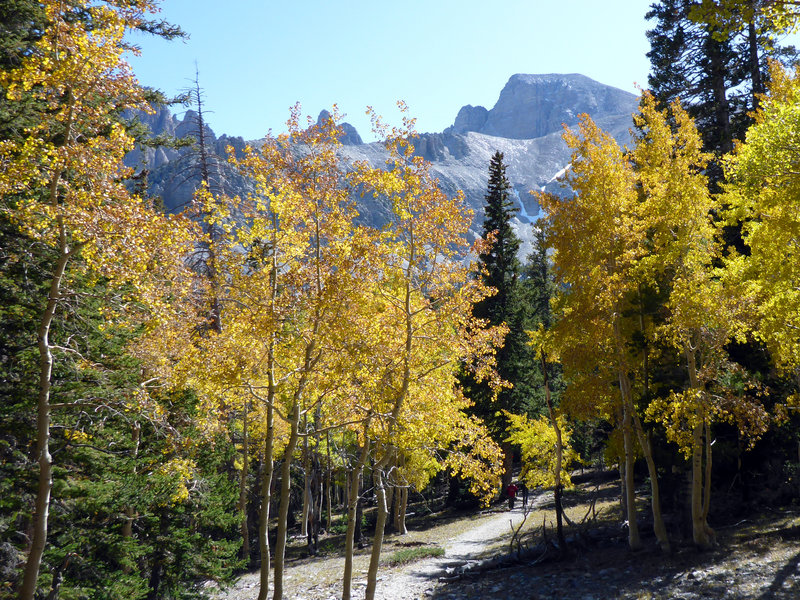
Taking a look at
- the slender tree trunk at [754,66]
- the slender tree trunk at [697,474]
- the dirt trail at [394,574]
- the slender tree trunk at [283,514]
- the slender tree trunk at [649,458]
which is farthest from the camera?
the slender tree trunk at [754,66]

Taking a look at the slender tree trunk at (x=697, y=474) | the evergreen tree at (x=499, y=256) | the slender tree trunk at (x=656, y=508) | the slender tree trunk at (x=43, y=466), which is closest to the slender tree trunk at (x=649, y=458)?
the slender tree trunk at (x=656, y=508)

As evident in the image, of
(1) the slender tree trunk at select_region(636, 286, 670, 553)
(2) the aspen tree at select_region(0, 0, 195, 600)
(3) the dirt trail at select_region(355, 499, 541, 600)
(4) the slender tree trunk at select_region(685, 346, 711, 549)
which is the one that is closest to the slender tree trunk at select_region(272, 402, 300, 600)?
(2) the aspen tree at select_region(0, 0, 195, 600)

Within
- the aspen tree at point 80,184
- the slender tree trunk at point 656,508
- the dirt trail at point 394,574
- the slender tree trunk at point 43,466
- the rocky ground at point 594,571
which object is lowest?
the dirt trail at point 394,574

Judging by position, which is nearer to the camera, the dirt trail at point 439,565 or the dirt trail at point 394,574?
the dirt trail at point 439,565

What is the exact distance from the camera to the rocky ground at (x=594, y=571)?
11.6m

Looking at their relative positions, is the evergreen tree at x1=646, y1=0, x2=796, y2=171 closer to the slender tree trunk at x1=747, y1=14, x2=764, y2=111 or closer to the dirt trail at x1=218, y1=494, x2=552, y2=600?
the slender tree trunk at x1=747, y1=14, x2=764, y2=111

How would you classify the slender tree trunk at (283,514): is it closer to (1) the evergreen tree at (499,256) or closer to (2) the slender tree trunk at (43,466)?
(2) the slender tree trunk at (43,466)

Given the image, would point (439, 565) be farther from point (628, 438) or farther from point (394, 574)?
point (628, 438)

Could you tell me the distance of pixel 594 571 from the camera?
14.6 meters

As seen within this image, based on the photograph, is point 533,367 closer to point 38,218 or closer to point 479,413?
point 479,413

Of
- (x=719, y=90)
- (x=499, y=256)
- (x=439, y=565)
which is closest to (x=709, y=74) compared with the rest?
(x=719, y=90)

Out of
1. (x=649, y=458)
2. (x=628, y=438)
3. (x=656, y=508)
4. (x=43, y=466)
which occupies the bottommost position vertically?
(x=656, y=508)

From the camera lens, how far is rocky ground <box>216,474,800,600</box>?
11.6m

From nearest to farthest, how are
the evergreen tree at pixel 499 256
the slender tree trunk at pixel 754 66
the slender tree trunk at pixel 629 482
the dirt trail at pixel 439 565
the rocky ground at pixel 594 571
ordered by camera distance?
the rocky ground at pixel 594 571, the slender tree trunk at pixel 629 482, the dirt trail at pixel 439 565, the slender tree trunk at pixel 754 66, the evergreen tree at pixel 499 256
